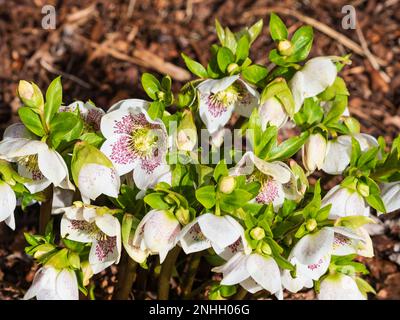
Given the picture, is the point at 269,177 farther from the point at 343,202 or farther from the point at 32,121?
the point at 32,121

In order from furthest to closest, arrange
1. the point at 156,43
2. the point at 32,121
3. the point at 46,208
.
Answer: the point at 156,43 < the point at 46,208 < the point at 32,121

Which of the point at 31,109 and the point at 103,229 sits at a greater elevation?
the point at 31,109

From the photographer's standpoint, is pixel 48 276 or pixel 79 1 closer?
pixel 48 276

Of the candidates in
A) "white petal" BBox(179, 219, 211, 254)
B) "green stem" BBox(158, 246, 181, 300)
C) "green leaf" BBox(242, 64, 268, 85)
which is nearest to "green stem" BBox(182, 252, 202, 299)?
"green stem" BBox(158, 246, 181, 300)

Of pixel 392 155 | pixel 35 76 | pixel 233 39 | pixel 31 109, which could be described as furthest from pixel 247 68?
pixel 35 76

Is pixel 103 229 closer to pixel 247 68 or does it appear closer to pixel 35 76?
pixel 247 68

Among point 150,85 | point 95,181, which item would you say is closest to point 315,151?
point 150,85
